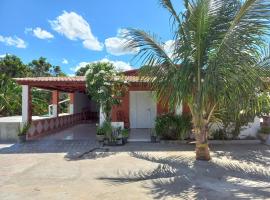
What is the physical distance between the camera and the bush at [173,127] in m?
13.7

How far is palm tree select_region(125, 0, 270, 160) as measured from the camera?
332 inches

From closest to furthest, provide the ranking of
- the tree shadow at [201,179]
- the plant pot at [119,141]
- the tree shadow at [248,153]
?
the tree shadow at [201,179]
the tree shadow at [248,153]
the plant pot at [119,141]

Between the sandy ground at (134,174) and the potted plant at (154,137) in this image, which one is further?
the potted plant at (154,137)

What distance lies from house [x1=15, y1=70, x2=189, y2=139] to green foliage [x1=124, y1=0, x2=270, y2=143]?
2.14 metres

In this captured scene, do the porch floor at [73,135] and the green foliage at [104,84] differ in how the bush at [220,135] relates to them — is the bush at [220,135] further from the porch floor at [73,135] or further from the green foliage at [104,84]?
the porch floor at [73,135]

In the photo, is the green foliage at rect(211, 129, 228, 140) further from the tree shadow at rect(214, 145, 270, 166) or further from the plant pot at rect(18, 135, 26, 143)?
the plant pot at rect(18, 135, 26, 143)

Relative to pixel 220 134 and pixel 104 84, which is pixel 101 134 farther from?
pixel 220 134

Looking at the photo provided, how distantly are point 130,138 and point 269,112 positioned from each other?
6087 millimetres

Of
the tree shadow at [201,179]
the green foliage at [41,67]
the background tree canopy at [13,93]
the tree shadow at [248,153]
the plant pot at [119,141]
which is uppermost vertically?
the green foliage at [41,67]

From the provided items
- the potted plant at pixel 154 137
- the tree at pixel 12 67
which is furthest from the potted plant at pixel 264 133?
the tree at pixel 12 67

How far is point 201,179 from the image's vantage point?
7906 millimetres

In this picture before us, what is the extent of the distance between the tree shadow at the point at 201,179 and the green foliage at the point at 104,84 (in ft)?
13.3

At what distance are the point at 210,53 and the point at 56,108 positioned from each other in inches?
523

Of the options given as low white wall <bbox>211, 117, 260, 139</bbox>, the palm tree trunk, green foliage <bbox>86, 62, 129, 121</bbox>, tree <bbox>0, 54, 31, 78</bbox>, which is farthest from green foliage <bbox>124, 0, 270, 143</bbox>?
tree <bbox>0, 54, 31, 78</bbox>
